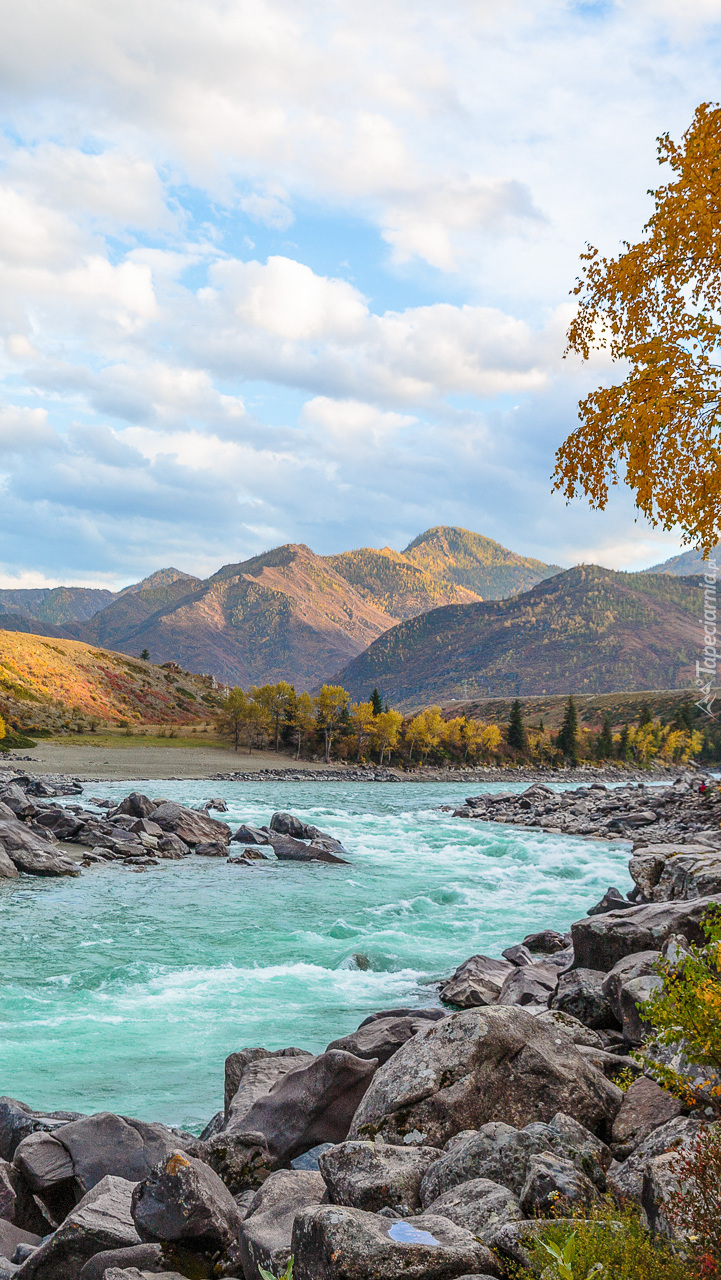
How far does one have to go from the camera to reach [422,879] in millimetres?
33594

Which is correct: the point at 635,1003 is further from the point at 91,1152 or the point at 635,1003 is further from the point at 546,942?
the point at 546,942

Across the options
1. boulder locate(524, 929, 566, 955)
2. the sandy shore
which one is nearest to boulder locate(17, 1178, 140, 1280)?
boulder locate(524, 929, 566, 955)

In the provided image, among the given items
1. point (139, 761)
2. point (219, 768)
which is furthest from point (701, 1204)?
point (139, 761)

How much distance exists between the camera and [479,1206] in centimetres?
541

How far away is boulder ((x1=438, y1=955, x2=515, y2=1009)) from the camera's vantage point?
1533cm

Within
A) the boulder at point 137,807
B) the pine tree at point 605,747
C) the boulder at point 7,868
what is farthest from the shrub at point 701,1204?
the pine tree at point 605,747

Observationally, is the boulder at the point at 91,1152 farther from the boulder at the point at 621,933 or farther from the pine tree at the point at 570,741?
the pine tree at the point at 570,741

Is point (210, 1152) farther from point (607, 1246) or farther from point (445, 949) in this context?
point (445, 949)

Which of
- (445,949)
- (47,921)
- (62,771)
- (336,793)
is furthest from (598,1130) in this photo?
(62,771)

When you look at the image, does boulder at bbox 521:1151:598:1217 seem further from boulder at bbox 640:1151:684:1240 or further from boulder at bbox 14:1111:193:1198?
boulder at bbox 14:1111:193:1198

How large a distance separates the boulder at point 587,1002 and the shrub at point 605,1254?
6856 millimetres

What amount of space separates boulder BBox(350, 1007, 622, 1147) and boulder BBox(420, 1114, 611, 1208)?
78 cm

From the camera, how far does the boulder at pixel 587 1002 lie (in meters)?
11.4

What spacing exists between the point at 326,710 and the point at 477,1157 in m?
126
